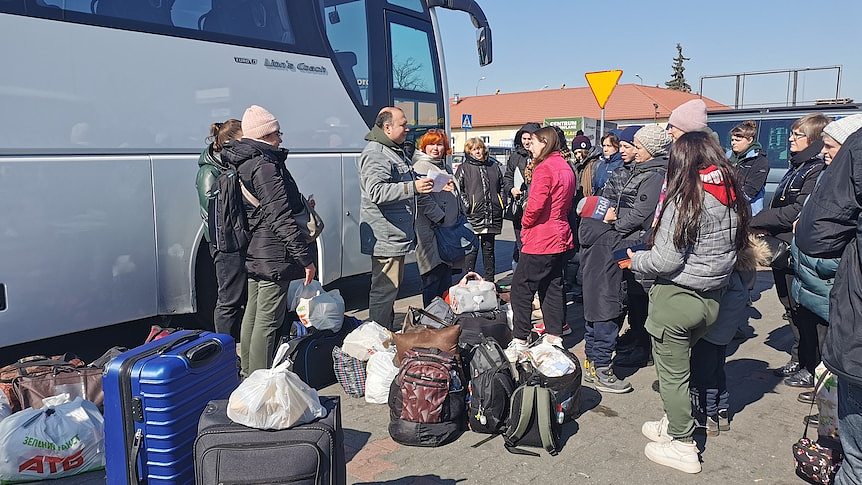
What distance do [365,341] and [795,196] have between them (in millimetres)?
3478

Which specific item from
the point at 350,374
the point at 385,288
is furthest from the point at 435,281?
the point at 350,374

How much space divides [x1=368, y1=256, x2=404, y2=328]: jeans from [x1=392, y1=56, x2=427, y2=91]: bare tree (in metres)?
2.54

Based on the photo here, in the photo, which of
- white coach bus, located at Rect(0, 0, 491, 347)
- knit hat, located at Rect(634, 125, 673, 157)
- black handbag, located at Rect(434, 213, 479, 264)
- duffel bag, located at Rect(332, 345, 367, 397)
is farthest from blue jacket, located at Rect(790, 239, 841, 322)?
white coach bus, located at Rect(0, 0, 491, 347)

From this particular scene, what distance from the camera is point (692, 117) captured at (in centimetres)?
379

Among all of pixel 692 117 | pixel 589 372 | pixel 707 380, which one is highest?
pixel 692 117

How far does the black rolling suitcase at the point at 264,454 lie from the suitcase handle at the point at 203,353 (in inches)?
20.4

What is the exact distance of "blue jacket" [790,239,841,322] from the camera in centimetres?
382

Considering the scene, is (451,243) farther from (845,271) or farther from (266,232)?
(845,271)

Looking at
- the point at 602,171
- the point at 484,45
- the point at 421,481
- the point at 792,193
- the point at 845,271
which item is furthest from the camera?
the point at 484,45

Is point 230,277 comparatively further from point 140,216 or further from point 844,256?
point 844,256

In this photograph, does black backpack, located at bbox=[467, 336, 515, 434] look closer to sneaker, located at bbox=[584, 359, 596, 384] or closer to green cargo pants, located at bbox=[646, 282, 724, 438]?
green cargo pants, located at bbox=[646, 282, 724, 438]

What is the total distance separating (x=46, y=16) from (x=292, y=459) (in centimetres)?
386

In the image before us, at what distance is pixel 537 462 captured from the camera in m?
3.70

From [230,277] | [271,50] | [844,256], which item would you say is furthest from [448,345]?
[271,50]
